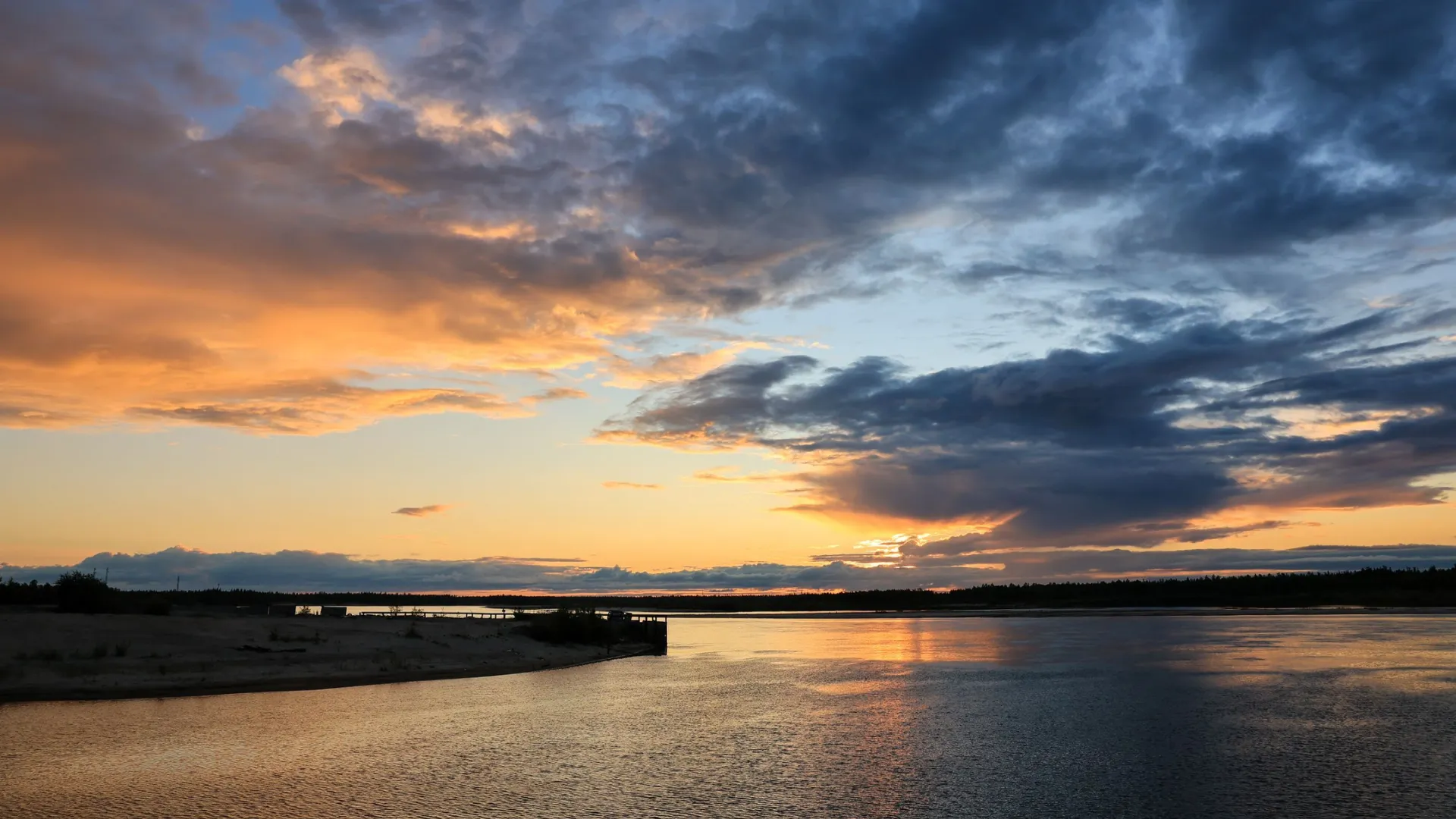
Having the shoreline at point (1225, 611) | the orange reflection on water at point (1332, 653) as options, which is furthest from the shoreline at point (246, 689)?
the shoreline at point (1225, 611)

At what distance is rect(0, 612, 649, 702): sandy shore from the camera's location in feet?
119

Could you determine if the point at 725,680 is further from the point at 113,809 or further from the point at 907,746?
the point at 113,809

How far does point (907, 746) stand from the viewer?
25.7 meters

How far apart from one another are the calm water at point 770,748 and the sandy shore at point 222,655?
3262mm

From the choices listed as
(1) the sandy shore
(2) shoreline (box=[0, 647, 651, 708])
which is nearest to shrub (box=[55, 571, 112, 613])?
(1) the sandy shore

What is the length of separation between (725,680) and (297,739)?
2414cm

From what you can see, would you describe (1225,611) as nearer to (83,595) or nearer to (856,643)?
(856,643)

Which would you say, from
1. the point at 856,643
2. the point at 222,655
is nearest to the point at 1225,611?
the point at 856,643

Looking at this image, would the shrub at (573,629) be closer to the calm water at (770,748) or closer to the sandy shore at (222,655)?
the sandy shore at (222,655)

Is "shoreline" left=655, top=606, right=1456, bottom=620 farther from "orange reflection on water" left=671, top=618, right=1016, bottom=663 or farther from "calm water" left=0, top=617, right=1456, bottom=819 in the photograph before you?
"calm water" left=0, top=617, right=1456, bottom=819

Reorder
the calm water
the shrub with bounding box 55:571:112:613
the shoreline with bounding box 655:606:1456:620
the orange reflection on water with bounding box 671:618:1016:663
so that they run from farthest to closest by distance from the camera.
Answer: the shoreline with bounding box 655:606:1456:620
the orange reflection on water with bounding box 671:618:1016:663
the shrub with bounding box 55:571:112:613
the calm water

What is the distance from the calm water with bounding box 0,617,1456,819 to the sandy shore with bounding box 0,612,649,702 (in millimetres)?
3262

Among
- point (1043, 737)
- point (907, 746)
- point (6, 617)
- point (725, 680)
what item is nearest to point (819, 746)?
point (907, 746)

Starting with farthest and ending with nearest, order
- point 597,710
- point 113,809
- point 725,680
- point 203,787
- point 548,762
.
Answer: point 725,680 → point 597,710 → point 548,762 → point 203,787 → point 113,809
